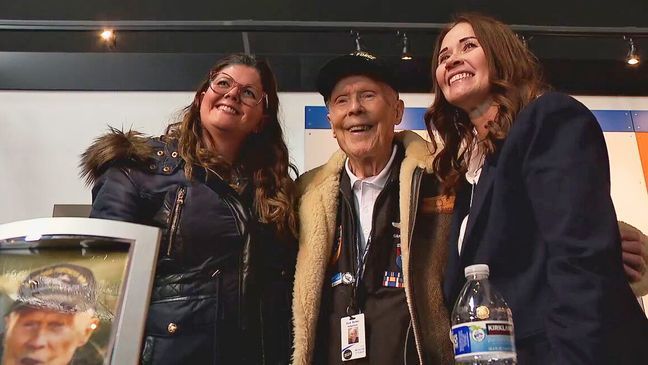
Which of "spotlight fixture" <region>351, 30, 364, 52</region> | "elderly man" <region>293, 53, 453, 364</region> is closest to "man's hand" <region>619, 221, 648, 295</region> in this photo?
"elderly man" <region>293, 53, 453, 364</region>

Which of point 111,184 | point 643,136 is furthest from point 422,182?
point 643,136

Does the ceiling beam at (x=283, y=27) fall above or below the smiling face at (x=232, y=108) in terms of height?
above

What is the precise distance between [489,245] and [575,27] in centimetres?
256

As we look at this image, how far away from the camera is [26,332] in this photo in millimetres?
1094

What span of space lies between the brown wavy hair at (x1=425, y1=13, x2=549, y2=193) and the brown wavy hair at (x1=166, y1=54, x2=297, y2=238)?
53 centimetres

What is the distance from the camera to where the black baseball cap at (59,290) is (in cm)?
112

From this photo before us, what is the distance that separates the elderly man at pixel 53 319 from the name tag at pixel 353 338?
986 millimetres

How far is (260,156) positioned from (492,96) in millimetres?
850

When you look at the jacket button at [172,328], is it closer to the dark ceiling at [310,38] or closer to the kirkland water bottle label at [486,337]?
the kirkland water bottle label at [486,337]

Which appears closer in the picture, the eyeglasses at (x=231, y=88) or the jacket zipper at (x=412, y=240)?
the jacket zipper at (x=412, y=240)

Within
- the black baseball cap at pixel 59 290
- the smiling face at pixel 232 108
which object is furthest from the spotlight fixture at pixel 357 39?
the black baseball cap at pixel 59 290

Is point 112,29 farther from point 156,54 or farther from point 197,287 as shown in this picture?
point 197,287

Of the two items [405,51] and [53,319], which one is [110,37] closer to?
[405,51]

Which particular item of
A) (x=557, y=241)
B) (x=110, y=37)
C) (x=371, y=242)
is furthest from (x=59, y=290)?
(x=110, y=37)
